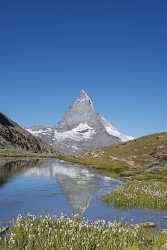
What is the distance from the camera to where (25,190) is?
60062 mm

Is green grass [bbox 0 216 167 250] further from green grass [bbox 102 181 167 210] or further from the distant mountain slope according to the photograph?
the distant mountain slope

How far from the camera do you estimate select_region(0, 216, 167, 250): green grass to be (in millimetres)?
21016

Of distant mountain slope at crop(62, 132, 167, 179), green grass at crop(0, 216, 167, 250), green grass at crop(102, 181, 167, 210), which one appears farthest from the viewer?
distant mountain slope at crop(62, 132, 167, 179)

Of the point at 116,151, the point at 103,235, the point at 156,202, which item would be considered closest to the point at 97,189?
the point at 156,202

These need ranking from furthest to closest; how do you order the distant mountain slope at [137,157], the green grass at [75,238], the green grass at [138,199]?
the distant mountain slope at [137,157] < the green grass at [138,199] < the green grass at [75,238]

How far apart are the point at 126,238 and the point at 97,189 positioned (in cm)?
4006

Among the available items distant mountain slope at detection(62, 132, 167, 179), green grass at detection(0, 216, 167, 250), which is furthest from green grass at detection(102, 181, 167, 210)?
distant mountain slope at detection(62, 132, 167, 179)

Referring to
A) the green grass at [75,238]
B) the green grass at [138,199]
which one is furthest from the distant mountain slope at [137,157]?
the green grass at [75,238]

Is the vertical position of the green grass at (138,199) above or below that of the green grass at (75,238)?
above

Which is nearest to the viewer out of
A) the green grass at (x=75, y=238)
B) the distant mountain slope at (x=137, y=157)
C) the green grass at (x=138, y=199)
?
the green grass at (x=75, y=238)

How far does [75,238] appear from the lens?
73.9 ft

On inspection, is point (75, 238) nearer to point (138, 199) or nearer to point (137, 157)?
point (138, 199)

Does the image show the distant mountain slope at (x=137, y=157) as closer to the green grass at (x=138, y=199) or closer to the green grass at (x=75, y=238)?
→ the green grass at (x=138, y=199)

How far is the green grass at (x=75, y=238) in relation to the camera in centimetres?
2102
